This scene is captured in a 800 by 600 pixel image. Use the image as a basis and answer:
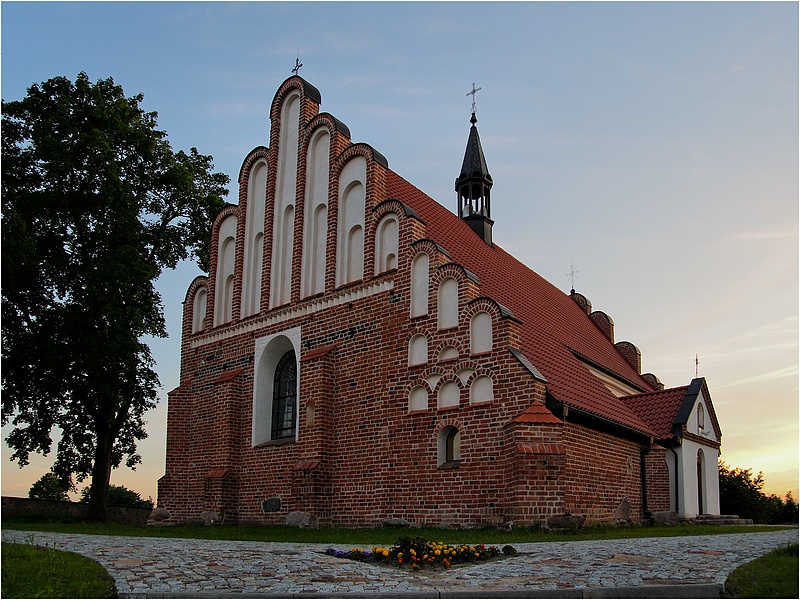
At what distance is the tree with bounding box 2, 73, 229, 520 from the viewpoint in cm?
2231

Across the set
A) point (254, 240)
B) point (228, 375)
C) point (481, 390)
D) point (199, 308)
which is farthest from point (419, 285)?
point (199, 308)

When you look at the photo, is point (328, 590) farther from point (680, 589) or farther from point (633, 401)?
point (633, 401)

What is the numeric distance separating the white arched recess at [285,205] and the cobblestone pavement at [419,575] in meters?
11.4

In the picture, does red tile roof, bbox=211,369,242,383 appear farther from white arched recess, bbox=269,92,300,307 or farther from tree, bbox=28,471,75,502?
tree, bbox=28,471,75,502

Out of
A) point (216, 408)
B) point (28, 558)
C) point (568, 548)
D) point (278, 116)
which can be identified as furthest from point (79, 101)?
point (568, 548)

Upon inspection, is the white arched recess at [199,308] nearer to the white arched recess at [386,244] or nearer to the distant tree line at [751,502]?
the white arched recess at [386,244]

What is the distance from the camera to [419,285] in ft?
59.1

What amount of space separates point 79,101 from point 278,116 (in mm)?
Answer: 6290

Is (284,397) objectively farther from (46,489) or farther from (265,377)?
(46,489)

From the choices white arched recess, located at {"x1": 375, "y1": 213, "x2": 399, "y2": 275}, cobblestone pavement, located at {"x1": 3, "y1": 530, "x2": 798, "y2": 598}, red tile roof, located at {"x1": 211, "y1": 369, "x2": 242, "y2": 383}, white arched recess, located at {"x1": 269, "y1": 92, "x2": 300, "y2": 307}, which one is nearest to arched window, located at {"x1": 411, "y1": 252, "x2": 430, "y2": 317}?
white arched recess, located at {"x1": 375, "y1": 213, "x2": 399, "y2": 275}

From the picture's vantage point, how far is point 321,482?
1841cm

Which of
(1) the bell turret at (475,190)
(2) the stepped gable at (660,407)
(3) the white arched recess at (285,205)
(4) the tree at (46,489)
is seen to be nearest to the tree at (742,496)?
(2) the stepped gable at (660,407)

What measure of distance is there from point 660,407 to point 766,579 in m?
15.5

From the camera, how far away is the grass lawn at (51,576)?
6.80m
